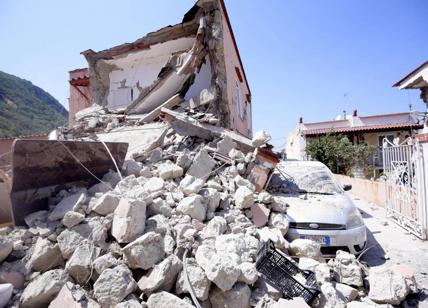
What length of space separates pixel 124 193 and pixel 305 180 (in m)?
3.62

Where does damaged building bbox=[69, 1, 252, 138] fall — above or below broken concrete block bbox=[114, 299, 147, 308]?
above

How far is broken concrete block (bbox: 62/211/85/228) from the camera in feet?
8.49

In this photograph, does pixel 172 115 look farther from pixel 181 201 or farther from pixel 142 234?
pixel 142 234

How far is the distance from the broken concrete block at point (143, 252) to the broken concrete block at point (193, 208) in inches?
29.0

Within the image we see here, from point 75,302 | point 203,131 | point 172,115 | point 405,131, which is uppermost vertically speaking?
point 405,131

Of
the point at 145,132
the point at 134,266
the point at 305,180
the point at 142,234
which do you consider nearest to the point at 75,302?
the point at 134,266

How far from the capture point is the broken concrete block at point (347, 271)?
2868mm

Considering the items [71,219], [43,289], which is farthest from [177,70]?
[43,289]

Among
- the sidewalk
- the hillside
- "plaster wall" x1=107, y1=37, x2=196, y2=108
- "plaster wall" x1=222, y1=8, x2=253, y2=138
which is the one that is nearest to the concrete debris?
the sidewalk

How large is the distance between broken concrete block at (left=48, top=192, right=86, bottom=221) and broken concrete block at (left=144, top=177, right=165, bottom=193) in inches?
32.2

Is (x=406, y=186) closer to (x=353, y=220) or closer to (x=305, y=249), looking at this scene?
(x=353, y=220)

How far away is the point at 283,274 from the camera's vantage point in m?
2.65

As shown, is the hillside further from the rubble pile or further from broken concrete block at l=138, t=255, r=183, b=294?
broken concrete block at l=138, t=255, r=183, b=294

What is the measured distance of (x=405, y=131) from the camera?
18391 mm
